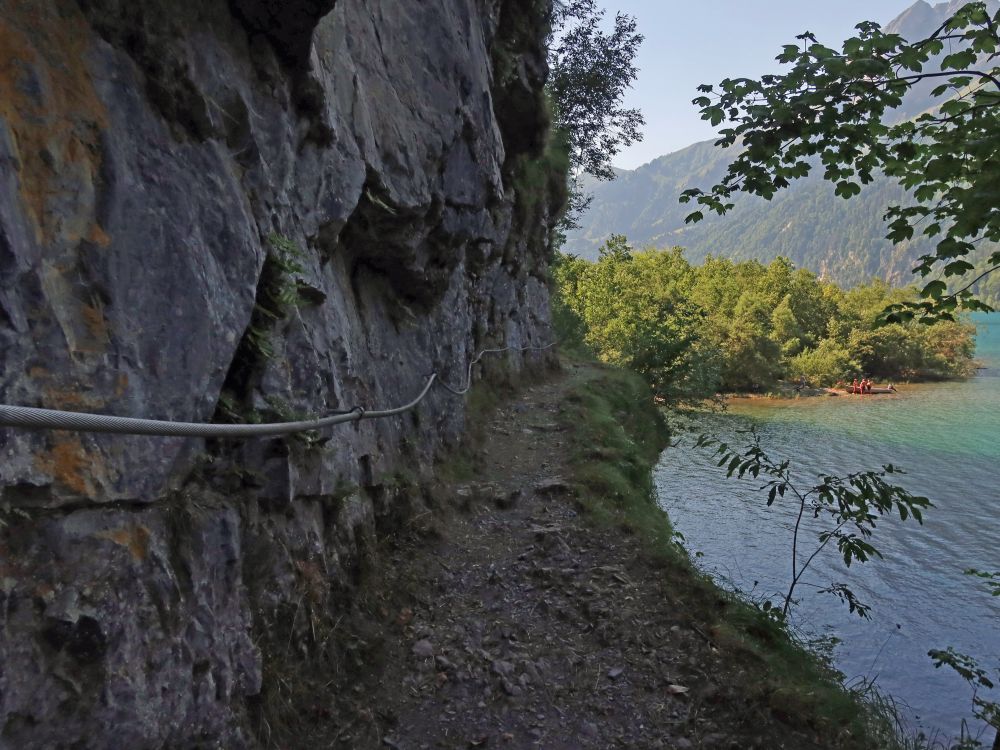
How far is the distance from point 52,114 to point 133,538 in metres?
1.96

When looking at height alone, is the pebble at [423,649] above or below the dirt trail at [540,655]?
above

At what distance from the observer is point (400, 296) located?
341 inches

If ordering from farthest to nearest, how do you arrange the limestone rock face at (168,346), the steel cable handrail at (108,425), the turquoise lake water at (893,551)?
the turquoise lake water at (893,551) → the limestone rock face at (168,346) → the steel cable handrail at (108,425)

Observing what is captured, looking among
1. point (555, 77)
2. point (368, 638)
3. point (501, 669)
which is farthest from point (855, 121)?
point (555, 77)

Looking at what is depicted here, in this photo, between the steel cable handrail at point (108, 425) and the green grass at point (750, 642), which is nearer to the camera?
the steel cable handrail at point (108, 425)

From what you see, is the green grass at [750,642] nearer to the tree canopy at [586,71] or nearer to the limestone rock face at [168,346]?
the limestone rock face at [168,346]

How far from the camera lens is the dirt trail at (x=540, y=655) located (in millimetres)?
4465

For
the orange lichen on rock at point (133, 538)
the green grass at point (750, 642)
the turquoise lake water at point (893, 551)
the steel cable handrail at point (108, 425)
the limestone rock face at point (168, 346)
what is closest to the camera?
the steel cable handrail at point (108, 425)

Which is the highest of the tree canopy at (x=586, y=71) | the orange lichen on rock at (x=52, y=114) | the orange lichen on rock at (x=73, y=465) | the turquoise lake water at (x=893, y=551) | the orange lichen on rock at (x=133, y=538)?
the tree canopy at (x=586, y=71)

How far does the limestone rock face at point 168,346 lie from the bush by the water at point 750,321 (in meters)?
21.7

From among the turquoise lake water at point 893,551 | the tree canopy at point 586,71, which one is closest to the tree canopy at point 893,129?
the turquoise lake water at point 893,551

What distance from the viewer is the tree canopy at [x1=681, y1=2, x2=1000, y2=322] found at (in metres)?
4.53

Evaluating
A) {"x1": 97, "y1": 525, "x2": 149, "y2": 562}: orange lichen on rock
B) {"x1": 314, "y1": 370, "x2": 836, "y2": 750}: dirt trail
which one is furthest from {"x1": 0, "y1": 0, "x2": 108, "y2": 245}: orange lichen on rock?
{"x1": 314, "y1": 370, "x2": 836, "y2": 750}: dirt trail

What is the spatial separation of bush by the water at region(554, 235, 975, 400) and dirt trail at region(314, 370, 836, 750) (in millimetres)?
19514
